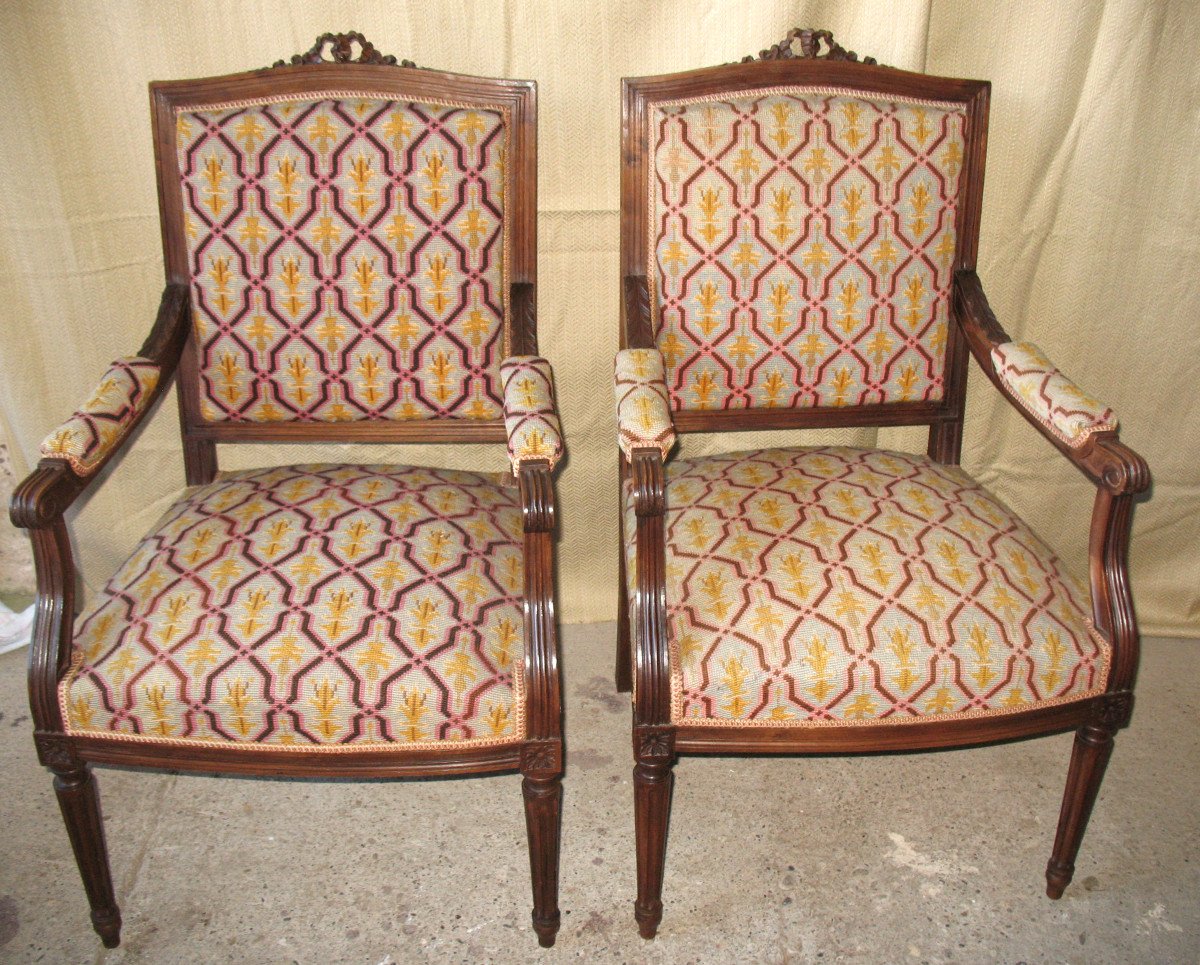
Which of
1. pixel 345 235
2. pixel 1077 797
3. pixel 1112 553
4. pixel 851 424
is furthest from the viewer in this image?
pixel 851 424

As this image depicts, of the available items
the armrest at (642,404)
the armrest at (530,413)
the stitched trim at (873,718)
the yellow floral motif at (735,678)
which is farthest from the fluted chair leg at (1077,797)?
the armrest at (530,413)

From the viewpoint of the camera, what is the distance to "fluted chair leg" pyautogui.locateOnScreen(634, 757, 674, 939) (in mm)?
1400

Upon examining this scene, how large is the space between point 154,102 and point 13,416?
2.68 ft

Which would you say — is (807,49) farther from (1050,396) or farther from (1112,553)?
(1112,553)

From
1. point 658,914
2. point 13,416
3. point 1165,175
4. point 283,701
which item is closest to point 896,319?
point 1165,175

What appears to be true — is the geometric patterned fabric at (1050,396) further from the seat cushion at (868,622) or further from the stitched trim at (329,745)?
the stitched trim at (329,745)

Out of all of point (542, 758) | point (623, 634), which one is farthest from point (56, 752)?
point (623, 634)

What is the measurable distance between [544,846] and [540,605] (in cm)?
37

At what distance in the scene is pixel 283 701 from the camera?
1.30 metres

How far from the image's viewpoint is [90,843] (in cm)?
143

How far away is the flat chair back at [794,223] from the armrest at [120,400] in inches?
30.0

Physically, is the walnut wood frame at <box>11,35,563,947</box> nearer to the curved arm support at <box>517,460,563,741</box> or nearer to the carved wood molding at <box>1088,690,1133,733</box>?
the curved arm support at <box>517,460,563,741</box>

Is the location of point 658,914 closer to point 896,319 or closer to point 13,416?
point 896,319

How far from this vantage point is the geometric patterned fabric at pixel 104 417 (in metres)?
1.36
